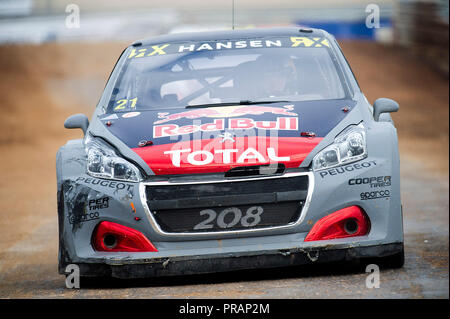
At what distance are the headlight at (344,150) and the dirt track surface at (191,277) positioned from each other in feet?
2.23

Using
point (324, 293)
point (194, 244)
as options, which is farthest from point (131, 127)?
point (324, 293)

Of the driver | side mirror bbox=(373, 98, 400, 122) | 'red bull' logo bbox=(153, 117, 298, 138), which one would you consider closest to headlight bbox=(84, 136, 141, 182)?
'red bull' logo bbox=(153, 117, 298, 138)

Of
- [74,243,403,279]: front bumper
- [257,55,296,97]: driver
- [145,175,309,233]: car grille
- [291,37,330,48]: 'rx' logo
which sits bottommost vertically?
[74,243,403,279]: front bumper

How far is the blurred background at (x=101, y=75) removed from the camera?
10.0 metres

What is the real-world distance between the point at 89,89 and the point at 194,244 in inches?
812

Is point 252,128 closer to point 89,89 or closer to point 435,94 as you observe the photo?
point 435,94

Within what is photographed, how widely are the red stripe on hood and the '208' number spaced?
24 cm

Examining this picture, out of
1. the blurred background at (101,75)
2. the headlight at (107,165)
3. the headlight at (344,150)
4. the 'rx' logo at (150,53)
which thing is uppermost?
the 'rx' logo at (150,53)

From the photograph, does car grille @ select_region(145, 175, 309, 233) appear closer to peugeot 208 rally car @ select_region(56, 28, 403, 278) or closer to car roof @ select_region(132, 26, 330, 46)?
peugeot 208 rally car @ select_region(56, 28, 403, 278)

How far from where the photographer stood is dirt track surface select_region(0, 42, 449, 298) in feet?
18.5

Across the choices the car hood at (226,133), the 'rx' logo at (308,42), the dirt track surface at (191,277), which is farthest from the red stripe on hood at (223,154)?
the 'rx' logo at (308,42)

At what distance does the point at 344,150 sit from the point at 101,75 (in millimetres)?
24327

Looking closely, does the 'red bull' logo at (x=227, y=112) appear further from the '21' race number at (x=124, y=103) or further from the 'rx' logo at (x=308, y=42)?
the 'rx' logo at (x=308, y=42)

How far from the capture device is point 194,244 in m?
5.70
